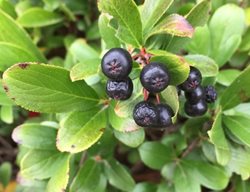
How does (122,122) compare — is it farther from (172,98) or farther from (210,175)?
(210,175)

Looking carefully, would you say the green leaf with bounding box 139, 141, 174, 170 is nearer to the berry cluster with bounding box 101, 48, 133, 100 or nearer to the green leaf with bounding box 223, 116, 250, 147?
the green leaf with bounding box 223, 116, 250, 147

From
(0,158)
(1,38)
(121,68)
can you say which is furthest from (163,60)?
(0,158)

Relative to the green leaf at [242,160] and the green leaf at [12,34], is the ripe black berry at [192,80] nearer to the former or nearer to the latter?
the green leaf at [242,160]

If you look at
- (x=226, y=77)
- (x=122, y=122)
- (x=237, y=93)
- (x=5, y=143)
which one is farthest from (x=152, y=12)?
(x=5, y=143)

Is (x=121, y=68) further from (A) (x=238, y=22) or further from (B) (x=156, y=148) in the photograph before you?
(A) (x=238, y=22)

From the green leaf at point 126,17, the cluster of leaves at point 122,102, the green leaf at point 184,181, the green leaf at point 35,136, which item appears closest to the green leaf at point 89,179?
the cluster of leaves at point 122,102

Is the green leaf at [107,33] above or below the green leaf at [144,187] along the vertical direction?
above
